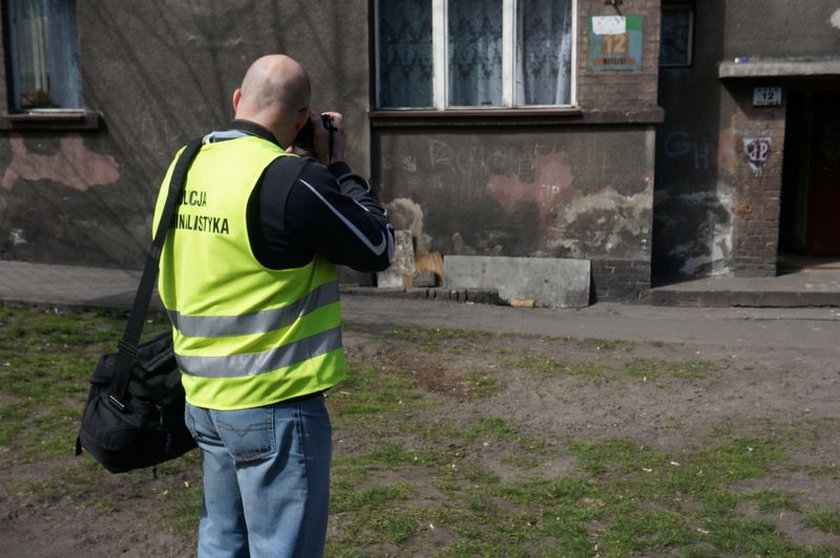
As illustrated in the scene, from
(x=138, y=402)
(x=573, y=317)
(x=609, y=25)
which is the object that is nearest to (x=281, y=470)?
(x=138, y=402)

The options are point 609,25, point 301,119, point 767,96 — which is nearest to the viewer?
point 301,119

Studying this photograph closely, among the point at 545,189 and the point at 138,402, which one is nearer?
the point at 138,402

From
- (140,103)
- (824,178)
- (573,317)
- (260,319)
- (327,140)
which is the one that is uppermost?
(140,103)

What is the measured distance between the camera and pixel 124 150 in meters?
11.0

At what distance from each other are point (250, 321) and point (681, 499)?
2895 millimetres

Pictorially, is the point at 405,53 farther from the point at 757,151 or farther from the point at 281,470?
the point at 281,470

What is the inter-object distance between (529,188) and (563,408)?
451cm

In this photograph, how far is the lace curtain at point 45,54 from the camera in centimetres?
1134

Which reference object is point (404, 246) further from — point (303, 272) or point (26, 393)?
point (303, 272)

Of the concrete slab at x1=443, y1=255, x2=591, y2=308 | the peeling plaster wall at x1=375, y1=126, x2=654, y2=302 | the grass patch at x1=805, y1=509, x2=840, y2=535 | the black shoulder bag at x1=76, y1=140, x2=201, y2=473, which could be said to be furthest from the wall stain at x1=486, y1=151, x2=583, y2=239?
the black shoulder bag at x1=76, y1=140, x2=201, y2=473

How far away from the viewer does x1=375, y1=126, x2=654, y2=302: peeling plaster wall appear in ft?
33.0

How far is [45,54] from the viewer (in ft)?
37.4

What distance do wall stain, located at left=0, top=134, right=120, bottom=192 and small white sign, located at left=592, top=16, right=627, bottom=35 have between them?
5911 mm

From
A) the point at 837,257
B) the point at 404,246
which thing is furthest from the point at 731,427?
the point at 837,257
